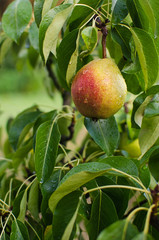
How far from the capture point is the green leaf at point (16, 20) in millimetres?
630

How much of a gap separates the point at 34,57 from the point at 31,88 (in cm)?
557

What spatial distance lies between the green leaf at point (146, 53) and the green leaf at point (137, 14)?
29 millimetres

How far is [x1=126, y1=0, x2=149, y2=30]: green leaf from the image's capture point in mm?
483

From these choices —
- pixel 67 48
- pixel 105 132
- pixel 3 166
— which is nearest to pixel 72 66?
pixel 67 48

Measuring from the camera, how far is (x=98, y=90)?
0.46 meters

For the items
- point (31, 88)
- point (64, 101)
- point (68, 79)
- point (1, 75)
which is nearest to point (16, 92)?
point (31, 88)

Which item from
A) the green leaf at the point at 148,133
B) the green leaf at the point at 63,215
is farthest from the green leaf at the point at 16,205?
the green leaf at the point at 148,133

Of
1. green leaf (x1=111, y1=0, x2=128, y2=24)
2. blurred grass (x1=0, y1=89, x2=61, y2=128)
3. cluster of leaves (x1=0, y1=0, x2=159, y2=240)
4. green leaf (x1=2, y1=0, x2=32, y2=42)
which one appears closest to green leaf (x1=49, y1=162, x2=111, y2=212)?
cluster of leaves (x1=0, y1=0, x2=159, y2=240)

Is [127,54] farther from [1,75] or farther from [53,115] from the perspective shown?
[1,75]

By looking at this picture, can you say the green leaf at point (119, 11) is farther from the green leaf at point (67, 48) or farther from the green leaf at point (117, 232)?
the green leaf at point (117, 232)

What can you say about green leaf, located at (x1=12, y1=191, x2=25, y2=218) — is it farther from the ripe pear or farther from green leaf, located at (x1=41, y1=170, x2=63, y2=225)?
the ripe pear

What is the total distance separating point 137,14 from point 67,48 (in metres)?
0.12

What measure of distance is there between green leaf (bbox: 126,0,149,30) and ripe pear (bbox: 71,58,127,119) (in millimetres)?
83

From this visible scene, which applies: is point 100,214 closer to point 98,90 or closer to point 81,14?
point 98,90
